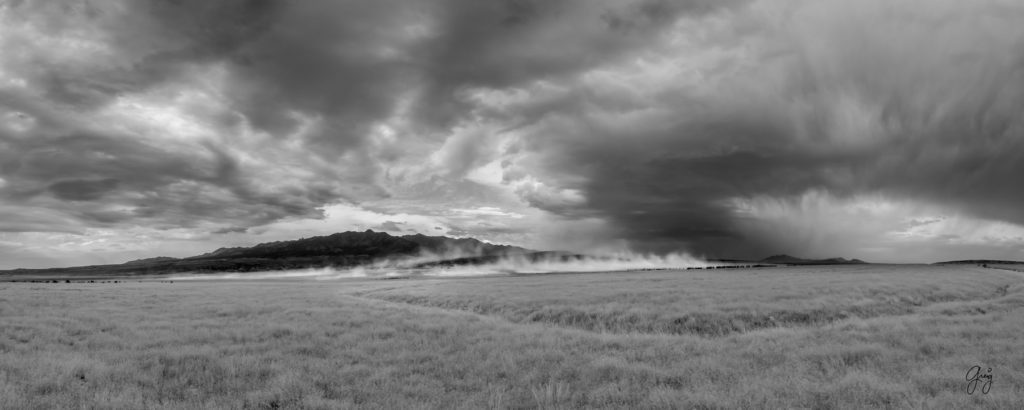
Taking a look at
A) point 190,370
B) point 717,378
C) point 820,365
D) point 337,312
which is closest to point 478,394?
point 717,378

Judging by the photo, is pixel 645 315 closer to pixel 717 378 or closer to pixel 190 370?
pixel 717 378

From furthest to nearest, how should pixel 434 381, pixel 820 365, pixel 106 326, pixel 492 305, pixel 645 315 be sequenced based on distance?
pixel 492 305 → pixel 645 315 → pixel 106 326 → pixel 820 365 → pixel 434 381

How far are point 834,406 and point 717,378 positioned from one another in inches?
118

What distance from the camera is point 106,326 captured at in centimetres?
2289

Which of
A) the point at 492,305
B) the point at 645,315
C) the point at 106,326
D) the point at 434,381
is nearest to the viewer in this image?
the point at 434,381
